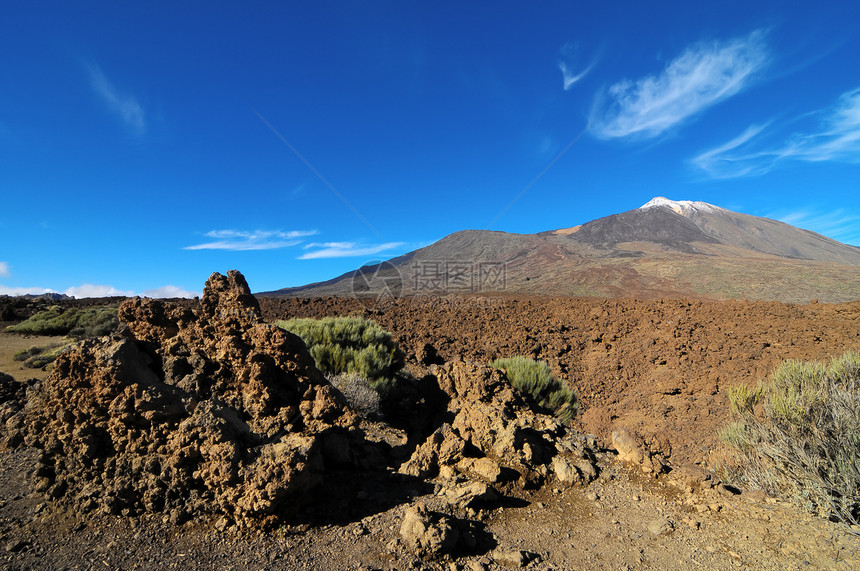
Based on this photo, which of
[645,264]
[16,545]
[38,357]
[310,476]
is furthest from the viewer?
[645,264]

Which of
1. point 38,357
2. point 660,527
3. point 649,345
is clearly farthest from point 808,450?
point 38,357

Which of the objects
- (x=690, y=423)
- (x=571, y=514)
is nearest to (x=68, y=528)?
(x=571, y=514)

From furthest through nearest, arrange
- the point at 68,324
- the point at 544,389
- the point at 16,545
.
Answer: the point at 68,324 → the point at 544,389 → the point at 16,545

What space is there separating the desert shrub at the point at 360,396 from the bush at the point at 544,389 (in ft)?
7.09

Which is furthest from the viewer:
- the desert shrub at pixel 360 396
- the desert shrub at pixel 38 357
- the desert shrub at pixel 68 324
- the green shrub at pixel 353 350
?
the desert shrub at pixel 68 324

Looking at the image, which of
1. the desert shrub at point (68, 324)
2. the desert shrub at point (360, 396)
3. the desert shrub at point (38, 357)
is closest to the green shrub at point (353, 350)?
the desert shrub at point (360, 396)

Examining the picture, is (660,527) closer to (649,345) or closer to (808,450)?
(808,450)

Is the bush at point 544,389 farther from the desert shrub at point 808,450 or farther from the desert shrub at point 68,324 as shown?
the desert shrub at point 68,324

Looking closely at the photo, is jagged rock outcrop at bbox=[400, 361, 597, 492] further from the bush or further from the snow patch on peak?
the snow patch on peak

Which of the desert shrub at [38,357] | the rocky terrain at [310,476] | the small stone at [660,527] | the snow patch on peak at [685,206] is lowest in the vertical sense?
the small stone at [660,527]

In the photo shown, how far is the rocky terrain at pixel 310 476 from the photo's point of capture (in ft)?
8.48

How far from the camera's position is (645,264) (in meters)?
37.2

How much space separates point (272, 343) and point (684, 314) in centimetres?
924

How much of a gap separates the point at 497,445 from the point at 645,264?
3838 cm
